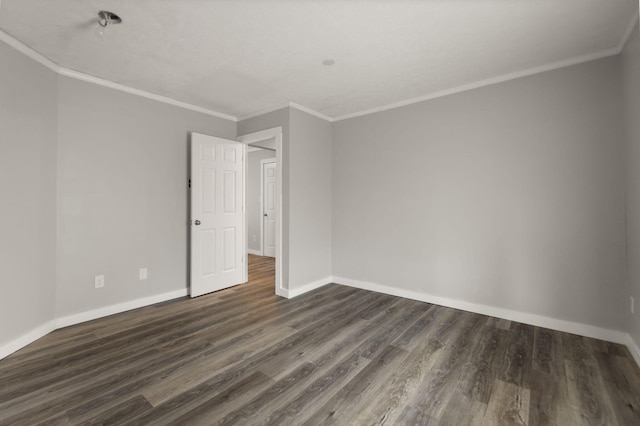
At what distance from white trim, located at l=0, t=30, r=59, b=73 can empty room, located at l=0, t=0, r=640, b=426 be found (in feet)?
0.04

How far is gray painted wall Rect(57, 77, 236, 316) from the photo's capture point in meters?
2.88

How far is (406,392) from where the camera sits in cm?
186

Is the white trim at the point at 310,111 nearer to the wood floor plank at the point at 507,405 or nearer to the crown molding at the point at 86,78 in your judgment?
the crown molding at the point at 86,78

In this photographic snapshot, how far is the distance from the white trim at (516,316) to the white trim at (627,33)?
2.41m

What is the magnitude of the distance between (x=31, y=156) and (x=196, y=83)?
1609 mm

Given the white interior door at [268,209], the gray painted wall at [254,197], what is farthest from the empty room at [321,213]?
the gray painted wall at [254,197]

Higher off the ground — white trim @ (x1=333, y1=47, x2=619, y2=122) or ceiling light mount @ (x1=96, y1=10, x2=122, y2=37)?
white trim @ (x1=333, y1=47, x2=619, y2=122)

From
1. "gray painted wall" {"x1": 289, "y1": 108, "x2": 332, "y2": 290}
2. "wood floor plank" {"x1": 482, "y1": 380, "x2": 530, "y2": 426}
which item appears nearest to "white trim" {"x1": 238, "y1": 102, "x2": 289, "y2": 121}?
"gray painted wall" {"x1": 289, "y1": 108, "x2": 332, "y2": 290}

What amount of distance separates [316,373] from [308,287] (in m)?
1.96

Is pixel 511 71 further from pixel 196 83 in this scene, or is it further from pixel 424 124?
pixel 196 83

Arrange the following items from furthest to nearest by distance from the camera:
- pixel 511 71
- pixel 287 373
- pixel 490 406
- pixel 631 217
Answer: pixel 511 71, pixel 631 217, pixel 287 373, pixel 490 406

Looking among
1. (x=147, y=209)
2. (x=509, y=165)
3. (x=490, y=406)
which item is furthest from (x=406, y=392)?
(x=147, y=209)

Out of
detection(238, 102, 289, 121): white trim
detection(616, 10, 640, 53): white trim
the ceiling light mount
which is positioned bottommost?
the ceiling light mount

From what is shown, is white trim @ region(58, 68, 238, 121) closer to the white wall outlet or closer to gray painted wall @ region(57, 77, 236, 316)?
gray painted wall @ region(57, 77, 236, 316)
